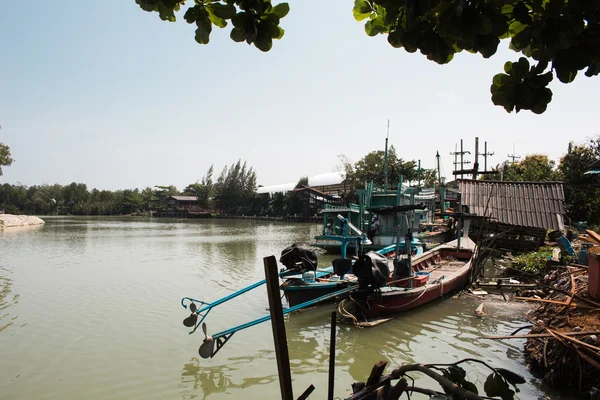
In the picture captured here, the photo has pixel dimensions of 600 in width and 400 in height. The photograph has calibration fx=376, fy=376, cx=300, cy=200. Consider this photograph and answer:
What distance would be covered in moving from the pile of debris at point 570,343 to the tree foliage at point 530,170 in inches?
912

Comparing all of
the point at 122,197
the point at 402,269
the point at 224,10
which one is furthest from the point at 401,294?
the point at 122,197

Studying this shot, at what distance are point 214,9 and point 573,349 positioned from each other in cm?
556

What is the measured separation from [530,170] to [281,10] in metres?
31.2

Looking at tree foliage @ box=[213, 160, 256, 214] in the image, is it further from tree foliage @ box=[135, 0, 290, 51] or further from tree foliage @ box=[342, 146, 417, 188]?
tree foliage @ box=[135, 0, 290, 51]

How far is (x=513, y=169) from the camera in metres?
32.9

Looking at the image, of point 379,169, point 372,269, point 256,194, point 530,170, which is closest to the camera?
point 372,269

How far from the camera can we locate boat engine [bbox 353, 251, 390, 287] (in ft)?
24.6

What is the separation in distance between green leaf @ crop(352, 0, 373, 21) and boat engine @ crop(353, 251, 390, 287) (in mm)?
5799

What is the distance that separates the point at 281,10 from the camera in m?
2.03

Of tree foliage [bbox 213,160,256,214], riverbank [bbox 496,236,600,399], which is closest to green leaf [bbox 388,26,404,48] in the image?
riverbank [bbox 496,236,600,399]

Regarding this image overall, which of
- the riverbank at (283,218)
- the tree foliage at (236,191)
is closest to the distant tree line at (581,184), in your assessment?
the riverbank at (283,218)

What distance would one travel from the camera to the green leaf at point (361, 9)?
2188 mm

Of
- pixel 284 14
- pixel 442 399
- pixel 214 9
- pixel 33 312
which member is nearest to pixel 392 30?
pixel 284 14

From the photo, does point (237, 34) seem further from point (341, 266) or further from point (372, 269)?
point (341, 266)
